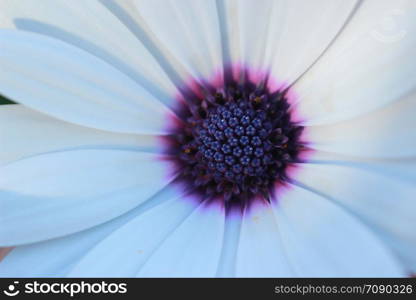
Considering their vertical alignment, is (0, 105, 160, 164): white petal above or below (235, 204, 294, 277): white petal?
above

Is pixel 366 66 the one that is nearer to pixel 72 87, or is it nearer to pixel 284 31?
pixel 284 31

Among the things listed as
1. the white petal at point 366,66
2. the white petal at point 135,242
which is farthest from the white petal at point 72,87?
the white petal at point 366,66

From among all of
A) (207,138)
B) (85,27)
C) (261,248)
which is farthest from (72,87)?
(261,248)

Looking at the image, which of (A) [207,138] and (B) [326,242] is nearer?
(B) [326,242]

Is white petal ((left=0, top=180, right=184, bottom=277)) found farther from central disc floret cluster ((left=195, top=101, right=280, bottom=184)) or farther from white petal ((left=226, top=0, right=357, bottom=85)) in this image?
white petal ((left=226, top=0, right=357, bottom=85))

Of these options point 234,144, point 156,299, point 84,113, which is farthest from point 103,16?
point 156,299

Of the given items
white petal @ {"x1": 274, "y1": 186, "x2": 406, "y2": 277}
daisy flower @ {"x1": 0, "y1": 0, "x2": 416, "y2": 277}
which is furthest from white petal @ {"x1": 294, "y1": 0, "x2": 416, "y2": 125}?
white petal @ {"x1": 274, "y1": 186, "x2": 406, "y2": 277}

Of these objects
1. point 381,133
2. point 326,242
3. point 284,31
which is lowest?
point 326,242

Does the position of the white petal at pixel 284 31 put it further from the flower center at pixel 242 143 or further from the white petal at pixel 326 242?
the white petal at pixel 326 242

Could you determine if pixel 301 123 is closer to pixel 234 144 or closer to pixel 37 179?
pixel 234 144
